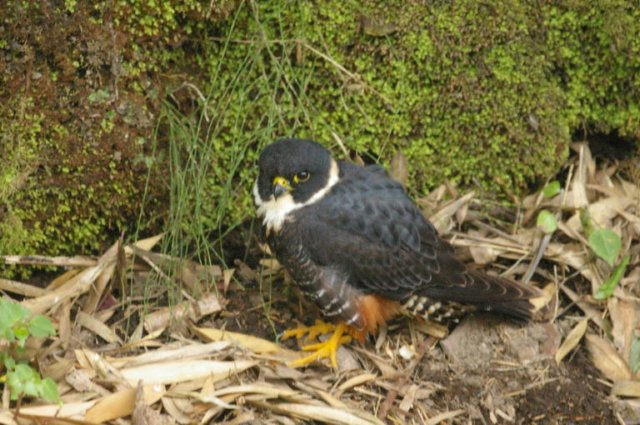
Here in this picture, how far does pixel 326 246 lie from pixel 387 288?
40 centimetres

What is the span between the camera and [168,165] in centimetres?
491

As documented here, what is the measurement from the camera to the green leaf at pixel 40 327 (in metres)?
3.71

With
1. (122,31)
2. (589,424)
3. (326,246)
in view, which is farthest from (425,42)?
(589,424)

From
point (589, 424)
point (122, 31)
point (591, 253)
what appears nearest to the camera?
point (589, 424)

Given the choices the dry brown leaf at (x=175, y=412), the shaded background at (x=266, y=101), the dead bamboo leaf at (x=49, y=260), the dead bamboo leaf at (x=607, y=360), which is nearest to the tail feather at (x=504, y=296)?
the dead bamboo leaf at (x=607, y=360)

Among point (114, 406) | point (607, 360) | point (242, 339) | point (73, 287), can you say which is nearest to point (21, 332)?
point (114, 406)

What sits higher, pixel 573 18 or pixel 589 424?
pixel 573 18

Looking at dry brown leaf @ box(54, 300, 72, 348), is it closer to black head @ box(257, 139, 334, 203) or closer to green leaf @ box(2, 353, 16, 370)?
green leaf @ box(2, 353, 16, 370)

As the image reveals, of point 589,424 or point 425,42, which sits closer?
point 589,424

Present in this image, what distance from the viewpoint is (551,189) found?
200 inches

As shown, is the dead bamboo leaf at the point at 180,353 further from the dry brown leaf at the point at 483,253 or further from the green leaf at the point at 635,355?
the green leaf at the point at 635,355

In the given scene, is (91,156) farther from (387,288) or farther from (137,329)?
(387,288)

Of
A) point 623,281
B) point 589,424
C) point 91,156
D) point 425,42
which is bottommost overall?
point 589,424

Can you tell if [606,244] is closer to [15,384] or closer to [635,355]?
[635,355]
